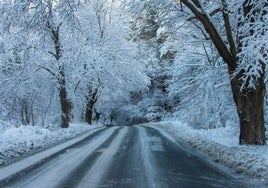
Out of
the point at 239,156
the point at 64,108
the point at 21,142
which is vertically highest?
the point at 64,108

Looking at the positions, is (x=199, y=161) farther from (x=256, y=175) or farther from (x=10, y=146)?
(x=10, y=146)

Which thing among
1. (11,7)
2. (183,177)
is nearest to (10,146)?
(11,7)

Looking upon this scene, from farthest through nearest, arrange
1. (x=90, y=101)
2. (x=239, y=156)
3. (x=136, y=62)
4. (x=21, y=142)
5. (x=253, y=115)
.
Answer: (x=90, y=101) → (x=136, y=62) → (x=21, y=142) → (x=253, y=115) → (x=239, y=156)

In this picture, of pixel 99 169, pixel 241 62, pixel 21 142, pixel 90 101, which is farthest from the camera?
pixel 90 101

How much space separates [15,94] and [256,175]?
1901 centimetres

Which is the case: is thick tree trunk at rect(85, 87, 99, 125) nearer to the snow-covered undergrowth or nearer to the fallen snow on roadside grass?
the snow-covered undergrowth

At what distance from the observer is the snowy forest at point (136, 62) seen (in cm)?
1134

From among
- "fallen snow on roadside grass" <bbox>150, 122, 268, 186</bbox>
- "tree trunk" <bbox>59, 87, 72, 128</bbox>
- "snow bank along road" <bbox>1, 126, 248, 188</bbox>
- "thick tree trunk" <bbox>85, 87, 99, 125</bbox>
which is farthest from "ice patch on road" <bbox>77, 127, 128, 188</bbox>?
"thick tree trunk" <bbox>85, 87, 99, 125</bbox>

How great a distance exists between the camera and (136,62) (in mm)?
38750

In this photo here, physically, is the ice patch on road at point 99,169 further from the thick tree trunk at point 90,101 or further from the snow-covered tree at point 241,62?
the thick tree trunk at point 90,101

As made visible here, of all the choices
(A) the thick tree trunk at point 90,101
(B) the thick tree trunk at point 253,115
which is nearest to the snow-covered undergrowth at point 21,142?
(B) the thick tree trunk at point 253,115

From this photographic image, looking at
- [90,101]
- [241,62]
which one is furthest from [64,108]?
[241,62]

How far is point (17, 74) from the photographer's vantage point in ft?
78.5

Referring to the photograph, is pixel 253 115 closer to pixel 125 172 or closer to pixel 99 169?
pixel 125 172
